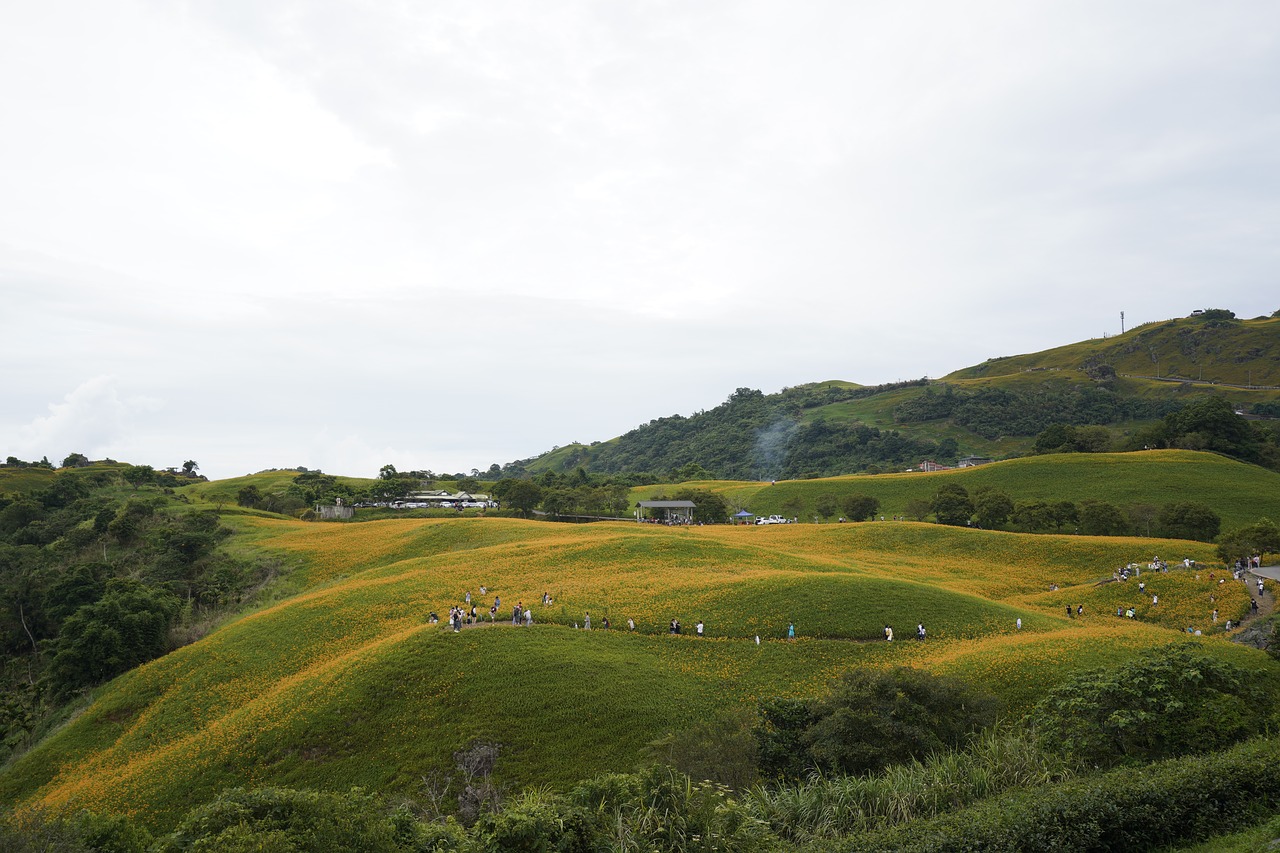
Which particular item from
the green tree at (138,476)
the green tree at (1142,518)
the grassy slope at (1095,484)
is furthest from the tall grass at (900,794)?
the green tree at (138,476)

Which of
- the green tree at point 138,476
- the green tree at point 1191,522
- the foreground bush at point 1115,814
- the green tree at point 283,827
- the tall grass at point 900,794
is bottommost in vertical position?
the green tree at point 1191,522

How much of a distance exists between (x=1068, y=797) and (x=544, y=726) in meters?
22.0

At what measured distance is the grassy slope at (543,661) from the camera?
3139 centimetres

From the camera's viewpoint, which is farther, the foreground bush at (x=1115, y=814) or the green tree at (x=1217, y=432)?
the green tree at (x=1217, y=432)

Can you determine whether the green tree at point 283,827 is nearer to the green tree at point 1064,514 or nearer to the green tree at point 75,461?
the green tree at point 1064,514

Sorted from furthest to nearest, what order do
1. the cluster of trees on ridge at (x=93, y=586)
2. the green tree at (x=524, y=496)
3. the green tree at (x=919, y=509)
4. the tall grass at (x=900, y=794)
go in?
1. the green tree at (x=524, y=496)
2. the green tree at (x=919, y=509)
3. the cluster of trees on ridge at (x=93, y=586)
4. the tall grass at (x=900, y=794)

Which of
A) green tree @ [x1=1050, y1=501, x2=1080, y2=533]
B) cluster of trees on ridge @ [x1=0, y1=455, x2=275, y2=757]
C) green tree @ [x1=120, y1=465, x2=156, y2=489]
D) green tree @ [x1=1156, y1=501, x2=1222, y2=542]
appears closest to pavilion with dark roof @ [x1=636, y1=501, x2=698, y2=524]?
green tree @ [x1=1050, y1=501, x2=1080, y2=533]

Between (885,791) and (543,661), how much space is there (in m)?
22.0

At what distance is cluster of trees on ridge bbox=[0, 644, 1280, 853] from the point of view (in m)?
15.0

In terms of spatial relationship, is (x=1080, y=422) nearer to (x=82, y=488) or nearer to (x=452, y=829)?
(x=452, y=829)

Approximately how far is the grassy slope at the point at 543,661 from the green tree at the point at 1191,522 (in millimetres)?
12435

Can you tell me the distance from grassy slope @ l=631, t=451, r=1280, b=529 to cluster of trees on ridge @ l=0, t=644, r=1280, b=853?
258 feet

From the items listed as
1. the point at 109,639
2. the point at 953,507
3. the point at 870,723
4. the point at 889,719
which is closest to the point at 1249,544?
the point at 953,507

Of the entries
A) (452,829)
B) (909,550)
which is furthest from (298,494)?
(452,829)
